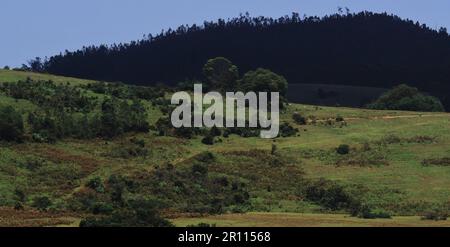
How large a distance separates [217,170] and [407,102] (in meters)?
66.7

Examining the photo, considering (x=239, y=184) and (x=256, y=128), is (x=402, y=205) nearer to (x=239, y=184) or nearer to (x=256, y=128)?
(x=239, y=184)

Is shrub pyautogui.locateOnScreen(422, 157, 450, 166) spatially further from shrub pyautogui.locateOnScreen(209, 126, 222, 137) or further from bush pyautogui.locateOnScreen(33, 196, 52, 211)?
bush pyautogui.locateOnScreen(33, 196, 52, 211)

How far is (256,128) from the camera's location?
332ft

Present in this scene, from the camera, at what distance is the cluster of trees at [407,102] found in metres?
136

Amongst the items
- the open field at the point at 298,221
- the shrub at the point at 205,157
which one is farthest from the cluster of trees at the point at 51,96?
the open field at the point at 298,221

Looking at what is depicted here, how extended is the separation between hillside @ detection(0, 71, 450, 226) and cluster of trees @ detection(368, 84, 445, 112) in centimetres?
3043

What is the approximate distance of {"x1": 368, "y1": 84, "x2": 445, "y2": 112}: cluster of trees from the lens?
13612cm

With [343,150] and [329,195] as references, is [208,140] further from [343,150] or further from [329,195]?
[329,195]


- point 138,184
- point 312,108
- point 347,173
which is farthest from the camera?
point 312,108

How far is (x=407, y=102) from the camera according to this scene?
138000 mm

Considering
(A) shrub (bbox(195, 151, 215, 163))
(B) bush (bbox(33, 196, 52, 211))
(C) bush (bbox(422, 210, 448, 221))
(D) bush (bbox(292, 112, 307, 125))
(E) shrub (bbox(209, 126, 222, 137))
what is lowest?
(C) bush (bbox(422, 210, 448, 221))

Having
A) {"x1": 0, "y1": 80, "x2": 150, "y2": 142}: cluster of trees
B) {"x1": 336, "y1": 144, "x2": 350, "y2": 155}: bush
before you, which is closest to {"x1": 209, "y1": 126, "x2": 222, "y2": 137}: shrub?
{"x1": 0, "y1": 80, "x2": 150, "y2": 142}: cluster of trees

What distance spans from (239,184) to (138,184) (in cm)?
971
